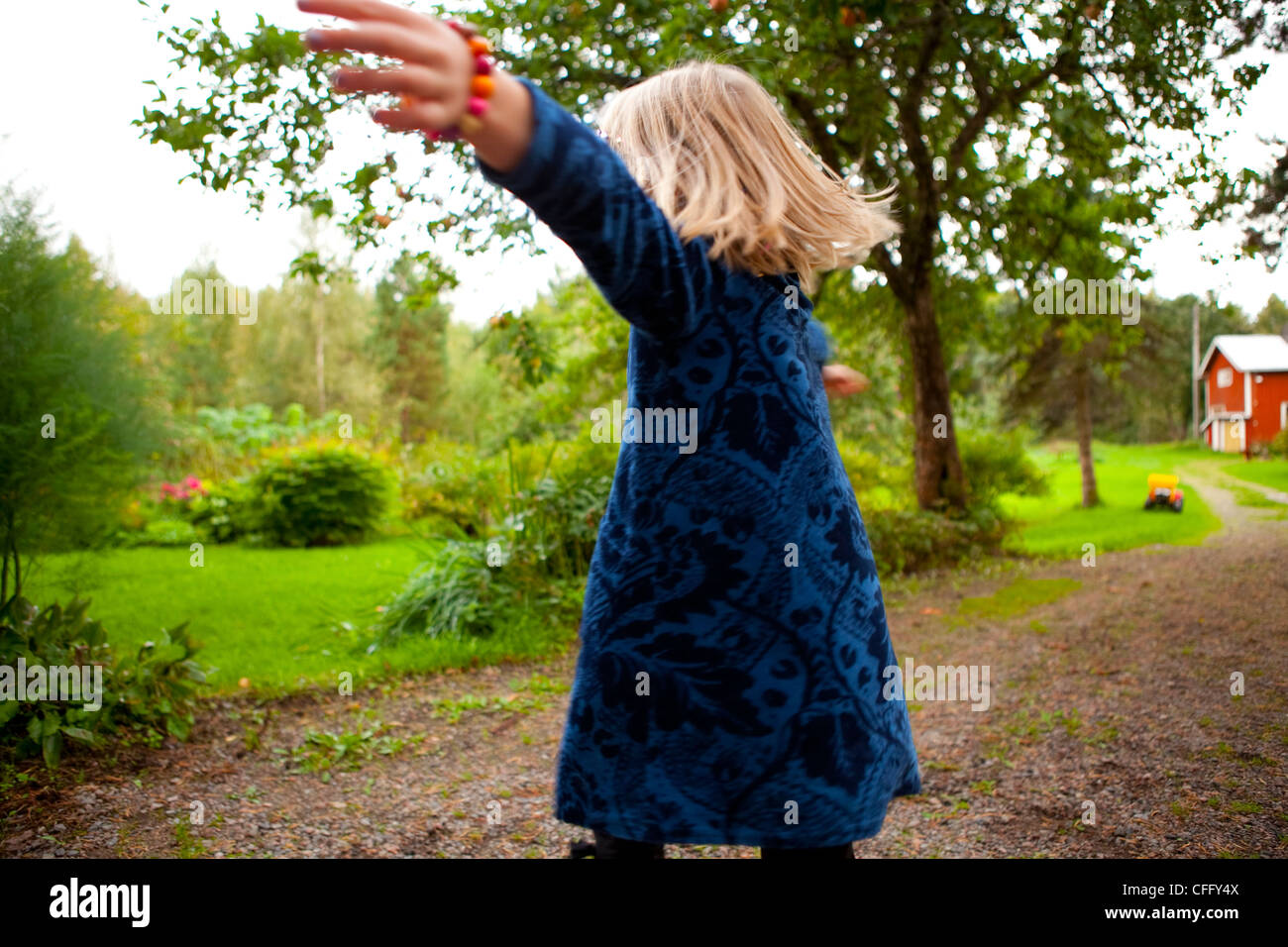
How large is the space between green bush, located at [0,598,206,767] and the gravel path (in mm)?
146

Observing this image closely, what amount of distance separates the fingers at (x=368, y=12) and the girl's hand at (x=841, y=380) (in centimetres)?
108

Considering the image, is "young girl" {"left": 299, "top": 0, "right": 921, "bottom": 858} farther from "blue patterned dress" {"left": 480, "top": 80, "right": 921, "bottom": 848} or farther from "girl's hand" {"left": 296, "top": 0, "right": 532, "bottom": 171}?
"girl's hand" {"left": 296, "top": 0, "right": 532, "bottom": 171}

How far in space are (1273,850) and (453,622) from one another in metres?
4.73

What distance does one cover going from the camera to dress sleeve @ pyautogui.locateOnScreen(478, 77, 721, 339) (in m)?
1.10

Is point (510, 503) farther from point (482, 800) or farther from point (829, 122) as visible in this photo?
point (829, 122)

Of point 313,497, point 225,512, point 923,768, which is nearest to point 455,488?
point 313,497

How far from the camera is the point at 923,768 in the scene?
12.4 feet

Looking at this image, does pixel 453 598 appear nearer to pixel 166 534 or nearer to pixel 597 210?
pixel 597 210

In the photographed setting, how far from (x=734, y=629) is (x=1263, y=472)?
7355mm

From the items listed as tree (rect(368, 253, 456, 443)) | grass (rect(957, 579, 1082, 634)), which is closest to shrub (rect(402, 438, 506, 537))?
grass (rect(957, 579, 1082, 634))

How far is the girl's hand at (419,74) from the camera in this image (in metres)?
1.01
